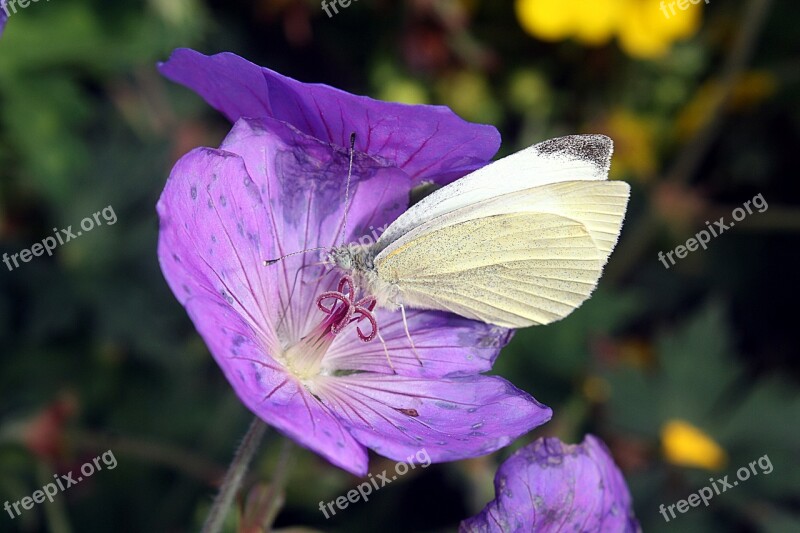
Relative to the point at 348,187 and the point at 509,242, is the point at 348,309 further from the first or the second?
the point at 509,242

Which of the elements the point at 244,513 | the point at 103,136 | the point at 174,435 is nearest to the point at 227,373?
the point at 244,513

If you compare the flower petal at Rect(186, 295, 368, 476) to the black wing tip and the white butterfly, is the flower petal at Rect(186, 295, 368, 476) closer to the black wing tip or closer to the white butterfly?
the white butterfly

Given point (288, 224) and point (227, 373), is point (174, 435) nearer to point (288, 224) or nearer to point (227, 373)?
point (288, 224)

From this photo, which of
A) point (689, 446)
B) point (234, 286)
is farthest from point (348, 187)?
point (689, 446)

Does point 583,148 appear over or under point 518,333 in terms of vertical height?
over

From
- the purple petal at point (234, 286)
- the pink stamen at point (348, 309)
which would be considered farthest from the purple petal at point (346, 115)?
the pink stamen at point (348, 309)

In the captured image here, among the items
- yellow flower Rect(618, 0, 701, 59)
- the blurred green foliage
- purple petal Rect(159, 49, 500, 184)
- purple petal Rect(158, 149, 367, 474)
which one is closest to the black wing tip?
purple petal Rect(159, 49, 500, 184)

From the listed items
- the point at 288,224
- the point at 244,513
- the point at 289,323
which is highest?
the point at 288,224
